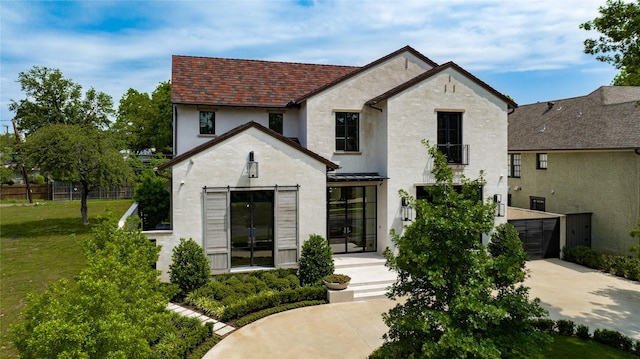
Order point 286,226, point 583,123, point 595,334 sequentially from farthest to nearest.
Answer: point 583,123
point 286,226
point 595,334

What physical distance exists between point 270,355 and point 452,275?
518 centimetres

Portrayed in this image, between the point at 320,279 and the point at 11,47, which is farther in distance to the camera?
the point at 11,47

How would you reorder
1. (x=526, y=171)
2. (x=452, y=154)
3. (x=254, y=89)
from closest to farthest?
(x=452, y=154) → (x=254, y=89) → (x=526, y=171)

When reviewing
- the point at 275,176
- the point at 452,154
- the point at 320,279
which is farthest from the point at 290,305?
the point at 452,154

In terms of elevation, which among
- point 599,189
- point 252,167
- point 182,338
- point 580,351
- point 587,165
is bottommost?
point 580,351

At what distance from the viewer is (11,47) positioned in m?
17.0

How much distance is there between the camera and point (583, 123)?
21812 mm

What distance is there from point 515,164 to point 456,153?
31.1 feet

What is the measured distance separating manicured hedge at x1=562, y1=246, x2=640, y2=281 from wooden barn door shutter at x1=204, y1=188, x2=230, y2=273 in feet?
52.3

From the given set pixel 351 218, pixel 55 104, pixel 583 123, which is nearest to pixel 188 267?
pixel 351 218

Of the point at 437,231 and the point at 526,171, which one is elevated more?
the point at 526,171

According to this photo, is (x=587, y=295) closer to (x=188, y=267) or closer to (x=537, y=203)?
(x=537, y=203)

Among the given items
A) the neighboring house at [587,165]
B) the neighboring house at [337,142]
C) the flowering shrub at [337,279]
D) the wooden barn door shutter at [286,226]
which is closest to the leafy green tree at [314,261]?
the flowering shrub at [337,279]

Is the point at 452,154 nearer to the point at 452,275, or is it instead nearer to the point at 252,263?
the point at 252,263
